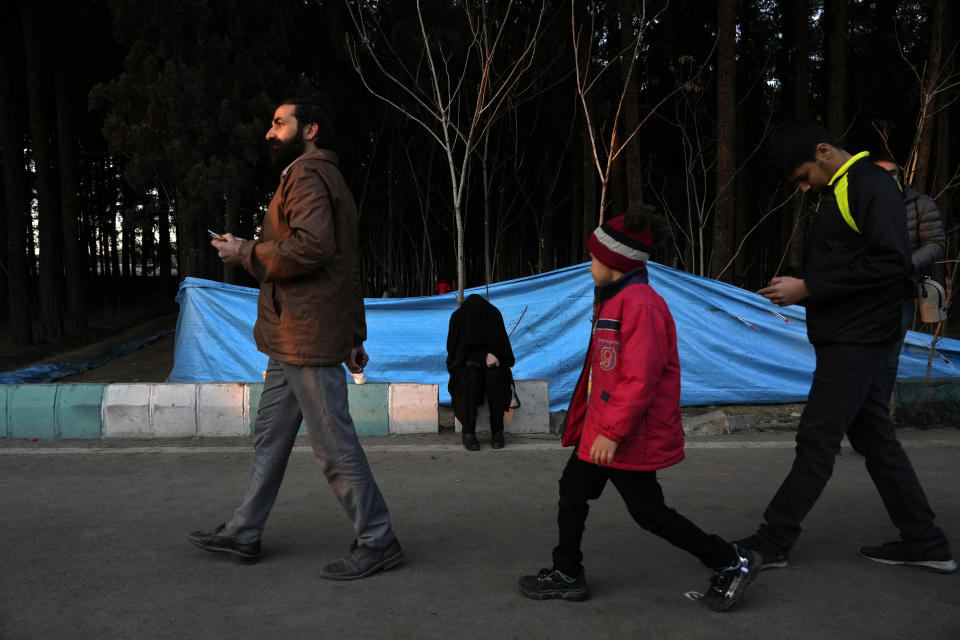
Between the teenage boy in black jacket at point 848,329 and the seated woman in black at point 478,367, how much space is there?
9.75ft

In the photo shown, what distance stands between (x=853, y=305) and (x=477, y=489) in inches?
98.2

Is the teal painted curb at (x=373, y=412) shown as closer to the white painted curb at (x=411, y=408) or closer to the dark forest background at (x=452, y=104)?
the white painted curb at (x=411, y=408)

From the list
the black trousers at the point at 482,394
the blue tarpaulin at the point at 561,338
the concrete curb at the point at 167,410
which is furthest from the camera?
the blue tarpaulin at the point at 561,338

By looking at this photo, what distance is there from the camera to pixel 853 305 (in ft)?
11.3

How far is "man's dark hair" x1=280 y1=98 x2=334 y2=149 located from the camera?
12.1 ft

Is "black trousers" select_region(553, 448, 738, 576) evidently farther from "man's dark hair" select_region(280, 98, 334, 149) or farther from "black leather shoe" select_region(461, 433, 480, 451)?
"black leather shoe" select_region(461, 433, 480, 451)

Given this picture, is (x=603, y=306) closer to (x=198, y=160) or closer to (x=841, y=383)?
(x=841, y=383)

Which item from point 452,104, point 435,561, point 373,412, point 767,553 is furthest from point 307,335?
point 452,104

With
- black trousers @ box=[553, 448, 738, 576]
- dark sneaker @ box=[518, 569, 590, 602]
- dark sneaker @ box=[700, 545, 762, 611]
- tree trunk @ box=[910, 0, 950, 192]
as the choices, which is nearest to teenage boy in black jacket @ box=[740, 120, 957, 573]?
dark sneaker @ box=[700, 545, 762, 611]

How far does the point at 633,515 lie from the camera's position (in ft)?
10.1

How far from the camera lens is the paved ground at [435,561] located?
302 centimetres

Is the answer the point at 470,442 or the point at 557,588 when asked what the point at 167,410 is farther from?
the point at 557,588

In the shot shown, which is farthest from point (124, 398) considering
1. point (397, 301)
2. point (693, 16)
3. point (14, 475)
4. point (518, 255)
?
point (518, 255)

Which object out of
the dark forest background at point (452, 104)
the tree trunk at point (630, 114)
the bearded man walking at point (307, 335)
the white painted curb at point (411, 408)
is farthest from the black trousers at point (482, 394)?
the tree trunk at point (630, 114)
